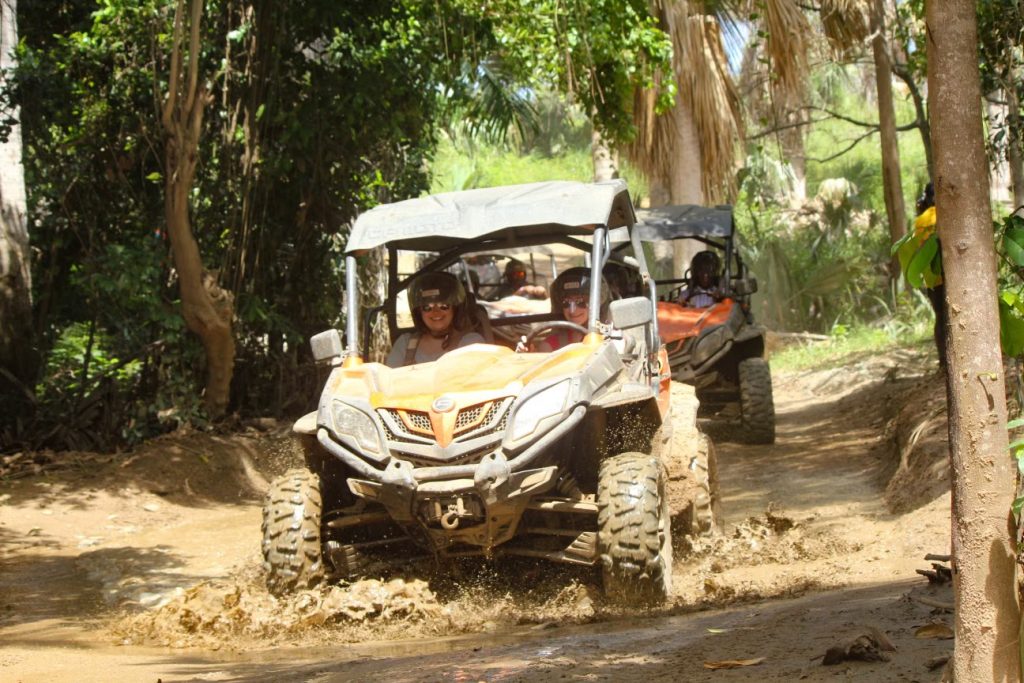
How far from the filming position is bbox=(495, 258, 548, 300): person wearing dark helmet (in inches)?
437

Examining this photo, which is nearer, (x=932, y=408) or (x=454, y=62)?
(x=932, y=408)

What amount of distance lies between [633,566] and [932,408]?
5383 millimetres

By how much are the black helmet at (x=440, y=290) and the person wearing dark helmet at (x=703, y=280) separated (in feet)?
17.8

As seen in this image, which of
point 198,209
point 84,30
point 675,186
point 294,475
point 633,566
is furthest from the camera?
point 675,186

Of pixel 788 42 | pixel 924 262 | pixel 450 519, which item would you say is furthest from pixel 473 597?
pixel 788 42

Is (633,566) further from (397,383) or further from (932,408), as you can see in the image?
(932,408)

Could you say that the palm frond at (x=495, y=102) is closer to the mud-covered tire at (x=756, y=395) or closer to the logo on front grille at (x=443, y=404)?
the mud-covered tire at (x=756, y=395)

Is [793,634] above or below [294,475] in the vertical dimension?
below

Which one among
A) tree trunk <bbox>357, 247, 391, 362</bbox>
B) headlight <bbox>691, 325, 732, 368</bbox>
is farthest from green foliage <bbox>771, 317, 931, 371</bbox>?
tree trunk <bbox>357, 247, 391, 362</bbox>

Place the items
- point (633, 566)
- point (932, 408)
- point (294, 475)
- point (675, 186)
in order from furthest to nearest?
point (675, 186), point (932, 408), point (294, 475), point (633, 566)

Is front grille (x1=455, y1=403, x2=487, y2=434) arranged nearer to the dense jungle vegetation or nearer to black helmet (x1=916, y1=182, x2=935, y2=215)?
black helmet (x1=916, y1=182, x2=935, y2=215)

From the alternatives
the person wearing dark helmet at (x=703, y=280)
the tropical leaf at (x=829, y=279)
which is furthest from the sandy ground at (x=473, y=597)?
the tropical leaf at (x=829, y=279)

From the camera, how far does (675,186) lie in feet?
54.9

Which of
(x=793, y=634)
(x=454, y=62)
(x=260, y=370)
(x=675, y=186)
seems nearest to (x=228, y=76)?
(x=454, y=62)
